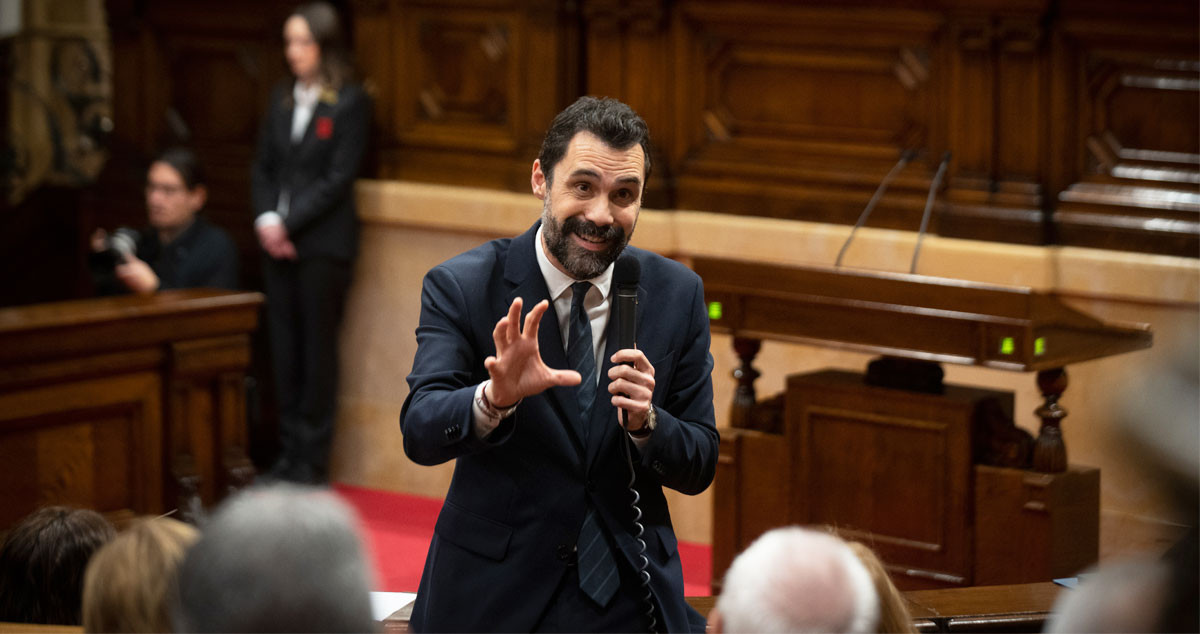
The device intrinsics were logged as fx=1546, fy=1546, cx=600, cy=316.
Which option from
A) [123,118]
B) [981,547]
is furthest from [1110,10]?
[123,118]

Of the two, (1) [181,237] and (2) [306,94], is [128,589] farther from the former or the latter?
(2) [306,94]

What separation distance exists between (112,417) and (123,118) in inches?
103

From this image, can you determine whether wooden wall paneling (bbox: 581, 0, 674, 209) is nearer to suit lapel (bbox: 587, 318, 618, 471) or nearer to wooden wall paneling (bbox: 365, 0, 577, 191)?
wooden wall paneling (bbox: 365, 0, 577, 191)

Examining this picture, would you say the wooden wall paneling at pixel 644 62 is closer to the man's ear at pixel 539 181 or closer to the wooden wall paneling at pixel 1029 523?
the wooden wall paneling at pixel 1029 523

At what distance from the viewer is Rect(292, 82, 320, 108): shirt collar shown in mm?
6809

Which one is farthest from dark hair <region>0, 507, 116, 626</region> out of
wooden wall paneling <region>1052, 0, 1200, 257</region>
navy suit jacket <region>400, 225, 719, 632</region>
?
wooden wall paneling <region>1052, 0, 1200, 257</region>

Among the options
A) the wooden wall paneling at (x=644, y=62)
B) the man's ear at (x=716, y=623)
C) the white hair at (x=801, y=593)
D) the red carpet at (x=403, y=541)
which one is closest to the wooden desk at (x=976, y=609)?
the man's ear at (x=716, y=623)

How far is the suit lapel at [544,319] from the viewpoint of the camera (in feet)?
8.65

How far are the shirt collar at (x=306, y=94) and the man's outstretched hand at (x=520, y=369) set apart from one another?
459 centimetres

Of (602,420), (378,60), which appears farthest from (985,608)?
(378,60)

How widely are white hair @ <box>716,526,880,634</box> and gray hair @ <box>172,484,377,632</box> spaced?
45cm

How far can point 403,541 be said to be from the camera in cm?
629

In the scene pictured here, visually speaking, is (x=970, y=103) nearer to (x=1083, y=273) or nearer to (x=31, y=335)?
(x=1083, y=273)

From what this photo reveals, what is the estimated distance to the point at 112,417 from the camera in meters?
5.48
